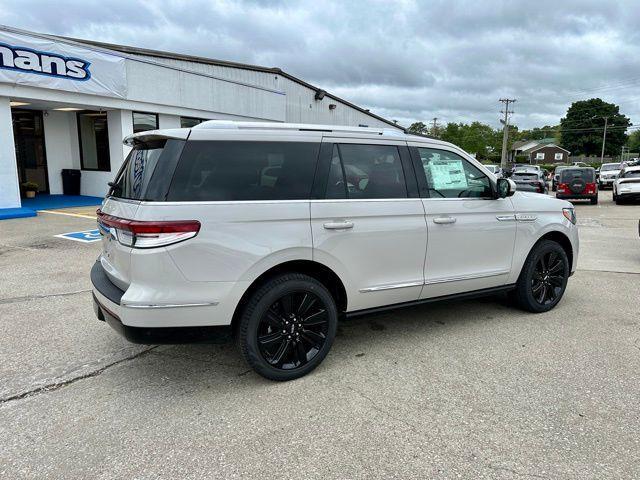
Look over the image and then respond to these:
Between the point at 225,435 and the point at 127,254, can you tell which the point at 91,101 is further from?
the point at 225,435

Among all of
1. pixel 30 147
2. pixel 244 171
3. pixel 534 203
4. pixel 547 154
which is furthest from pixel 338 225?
pixel 547 154

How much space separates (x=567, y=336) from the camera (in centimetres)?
453

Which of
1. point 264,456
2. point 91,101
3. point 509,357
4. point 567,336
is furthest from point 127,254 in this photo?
point 91,101

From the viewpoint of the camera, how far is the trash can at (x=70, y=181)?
55.1 feet

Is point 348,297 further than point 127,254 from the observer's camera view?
Yes

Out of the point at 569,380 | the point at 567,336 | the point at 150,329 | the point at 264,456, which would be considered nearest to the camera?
the point at 264,456

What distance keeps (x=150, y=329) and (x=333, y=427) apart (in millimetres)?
1367

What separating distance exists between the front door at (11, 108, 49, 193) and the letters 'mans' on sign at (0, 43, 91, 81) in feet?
12.1

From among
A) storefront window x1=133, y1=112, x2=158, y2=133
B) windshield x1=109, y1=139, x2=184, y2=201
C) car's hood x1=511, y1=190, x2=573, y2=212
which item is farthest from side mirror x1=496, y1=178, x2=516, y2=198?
storefront window x1=133, y1=112, x2=158, y2=133

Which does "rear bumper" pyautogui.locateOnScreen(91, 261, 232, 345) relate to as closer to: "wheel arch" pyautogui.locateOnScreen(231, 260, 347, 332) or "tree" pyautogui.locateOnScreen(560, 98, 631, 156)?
"wheel arch" pyautogui.locateOnScreen(231, 260, 347, 332)

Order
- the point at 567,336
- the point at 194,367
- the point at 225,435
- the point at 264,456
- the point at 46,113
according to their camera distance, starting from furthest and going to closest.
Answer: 1. the point at 46,113
2. the point at 567,336
3. the point at 194,367
4. the point at 225,435
5. the point at 264,456

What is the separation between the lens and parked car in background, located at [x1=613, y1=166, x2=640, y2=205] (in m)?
18.6

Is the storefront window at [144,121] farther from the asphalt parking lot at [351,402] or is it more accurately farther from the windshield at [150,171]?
the windshield at [150,171]

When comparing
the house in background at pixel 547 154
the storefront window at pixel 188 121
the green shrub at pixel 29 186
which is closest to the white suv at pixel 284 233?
the green shrub at pixel 29 186
